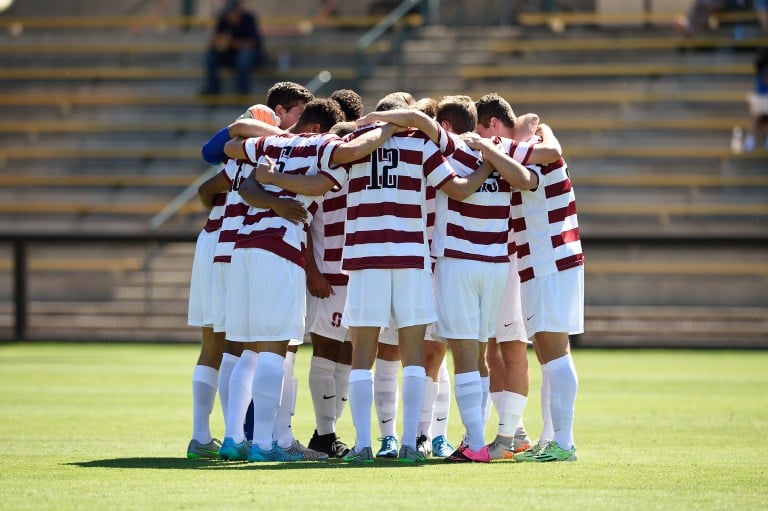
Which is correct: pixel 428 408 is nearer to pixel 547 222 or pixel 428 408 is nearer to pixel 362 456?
pixel 362 456

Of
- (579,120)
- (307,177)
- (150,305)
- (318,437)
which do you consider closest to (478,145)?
(307,177)

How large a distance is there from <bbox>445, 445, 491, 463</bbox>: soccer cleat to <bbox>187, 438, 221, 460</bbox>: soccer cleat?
1372 mm

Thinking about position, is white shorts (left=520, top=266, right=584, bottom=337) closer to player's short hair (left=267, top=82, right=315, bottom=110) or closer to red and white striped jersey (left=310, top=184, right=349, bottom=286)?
red and white striped jersey (left=310, top=184, right=349, bottom=286)

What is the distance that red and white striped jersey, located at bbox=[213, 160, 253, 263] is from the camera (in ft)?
26.1

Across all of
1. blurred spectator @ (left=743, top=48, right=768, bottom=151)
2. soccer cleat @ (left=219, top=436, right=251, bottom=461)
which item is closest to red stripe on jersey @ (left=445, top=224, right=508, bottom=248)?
soccer cleat @ (left=219, top=436, right=251, bottom=461)

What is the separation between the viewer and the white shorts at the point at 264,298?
7484 mm

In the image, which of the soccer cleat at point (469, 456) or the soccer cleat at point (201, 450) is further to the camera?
the soccer cleat at point (201, 450)

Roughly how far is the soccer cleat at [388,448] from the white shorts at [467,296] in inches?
25.8

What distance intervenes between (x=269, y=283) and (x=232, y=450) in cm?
96

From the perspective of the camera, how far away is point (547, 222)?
25.9ft

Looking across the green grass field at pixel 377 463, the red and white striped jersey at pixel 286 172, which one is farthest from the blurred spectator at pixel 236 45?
the red and white striped jersey at pixel 286 172

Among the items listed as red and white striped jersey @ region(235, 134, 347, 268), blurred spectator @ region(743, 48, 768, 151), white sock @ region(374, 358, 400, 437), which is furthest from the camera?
blurred spectator @ region(743, 48, 768, 151)

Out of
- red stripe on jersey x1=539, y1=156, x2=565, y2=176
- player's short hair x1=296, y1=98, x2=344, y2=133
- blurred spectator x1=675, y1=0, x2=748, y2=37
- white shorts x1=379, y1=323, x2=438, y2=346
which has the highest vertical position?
blurred spectator x1=675, y1=0, x2=748, y2=37

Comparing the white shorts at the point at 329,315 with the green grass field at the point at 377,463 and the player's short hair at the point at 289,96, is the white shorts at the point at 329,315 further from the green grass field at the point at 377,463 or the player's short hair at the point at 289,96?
the player's short hair at the point at 289,96
